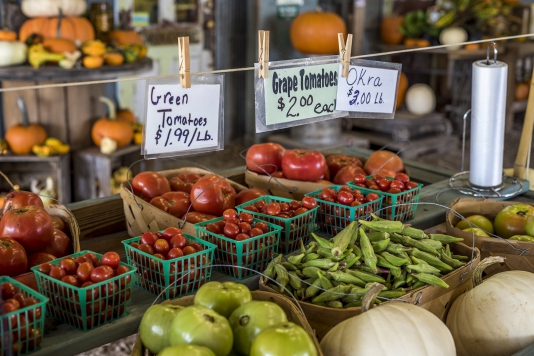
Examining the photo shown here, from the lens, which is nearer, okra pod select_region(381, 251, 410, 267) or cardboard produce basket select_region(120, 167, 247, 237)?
okra pod select_region(381, 251, 410, 267)

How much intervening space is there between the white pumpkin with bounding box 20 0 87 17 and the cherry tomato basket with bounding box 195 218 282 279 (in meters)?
3.00

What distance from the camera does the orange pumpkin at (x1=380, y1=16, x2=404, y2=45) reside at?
6.86 meters

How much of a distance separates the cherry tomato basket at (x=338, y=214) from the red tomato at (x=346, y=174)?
424 millimetres

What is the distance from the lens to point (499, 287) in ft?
6.13

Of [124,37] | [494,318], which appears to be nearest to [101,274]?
[494,318]

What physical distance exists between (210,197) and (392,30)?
17.0 ft

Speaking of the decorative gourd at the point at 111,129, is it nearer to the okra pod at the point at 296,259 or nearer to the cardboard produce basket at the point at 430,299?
the okra pod at the point at 296,259

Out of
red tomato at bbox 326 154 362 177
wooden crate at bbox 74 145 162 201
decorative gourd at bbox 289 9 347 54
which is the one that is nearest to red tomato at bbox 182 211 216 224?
red tomato at bbox 326 154 362 177

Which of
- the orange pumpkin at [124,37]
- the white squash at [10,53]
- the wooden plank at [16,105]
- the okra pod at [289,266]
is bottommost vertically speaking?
the okra pod at [289,266]

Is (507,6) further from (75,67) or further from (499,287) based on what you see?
(499,287)

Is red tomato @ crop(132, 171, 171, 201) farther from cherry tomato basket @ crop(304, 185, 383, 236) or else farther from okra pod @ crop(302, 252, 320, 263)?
okra pod @ crop(302, 252, 320, 263)

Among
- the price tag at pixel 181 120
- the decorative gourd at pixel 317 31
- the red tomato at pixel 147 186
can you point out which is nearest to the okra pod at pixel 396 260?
the price tag at pixel 181 120

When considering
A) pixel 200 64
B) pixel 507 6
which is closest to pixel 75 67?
pixel 200 64

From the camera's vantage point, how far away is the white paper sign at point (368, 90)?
92.7 inches
